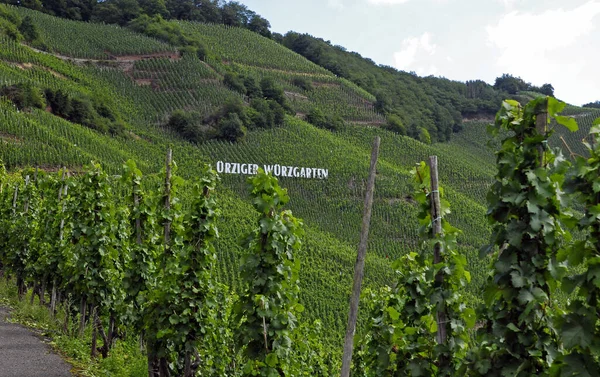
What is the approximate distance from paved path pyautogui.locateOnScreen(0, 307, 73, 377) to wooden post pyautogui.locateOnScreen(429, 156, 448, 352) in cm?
625

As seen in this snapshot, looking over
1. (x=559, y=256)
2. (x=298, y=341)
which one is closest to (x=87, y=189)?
(x=298, y=341)

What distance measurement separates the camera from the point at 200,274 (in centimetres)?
818

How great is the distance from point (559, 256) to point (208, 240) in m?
5.41

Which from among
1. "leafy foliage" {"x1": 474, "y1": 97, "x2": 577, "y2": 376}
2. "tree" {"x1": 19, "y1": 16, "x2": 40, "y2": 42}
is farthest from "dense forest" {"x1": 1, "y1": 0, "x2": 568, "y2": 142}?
"leafy foliage" {"x1": 474, "y1": 97, "x2": 577, "y2": 376}

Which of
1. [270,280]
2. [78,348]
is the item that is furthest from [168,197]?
[78,348]

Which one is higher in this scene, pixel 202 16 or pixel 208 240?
pixel 202 16

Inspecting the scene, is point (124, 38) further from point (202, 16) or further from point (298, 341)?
point (298, 341)

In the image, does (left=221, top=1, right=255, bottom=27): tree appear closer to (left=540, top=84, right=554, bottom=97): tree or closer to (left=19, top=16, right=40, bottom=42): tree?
(left=19, top=16, right=40, bottom=42): tree

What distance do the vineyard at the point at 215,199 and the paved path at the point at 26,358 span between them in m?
1.01

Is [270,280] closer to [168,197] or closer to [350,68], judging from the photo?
[168,197]

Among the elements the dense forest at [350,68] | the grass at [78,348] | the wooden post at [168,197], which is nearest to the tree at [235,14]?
the dense forest at [350,68]

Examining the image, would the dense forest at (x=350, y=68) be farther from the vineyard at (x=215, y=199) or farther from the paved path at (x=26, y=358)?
the paved path at (x=26, y=358)

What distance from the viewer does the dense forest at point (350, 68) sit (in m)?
96.9

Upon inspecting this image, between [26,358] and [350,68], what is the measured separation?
12765 cm
